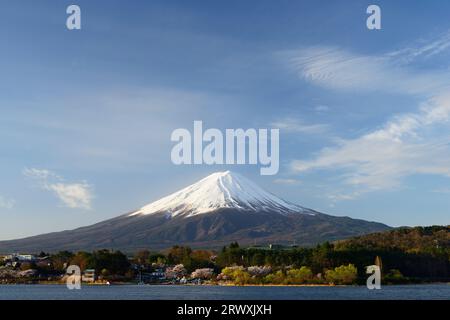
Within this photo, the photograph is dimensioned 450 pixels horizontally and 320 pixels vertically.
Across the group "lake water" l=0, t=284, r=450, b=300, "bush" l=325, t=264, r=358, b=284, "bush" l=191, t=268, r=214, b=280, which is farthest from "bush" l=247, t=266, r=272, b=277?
"lake water" l=0, t=284, r=450, b=300

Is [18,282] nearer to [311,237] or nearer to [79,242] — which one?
[79,242]

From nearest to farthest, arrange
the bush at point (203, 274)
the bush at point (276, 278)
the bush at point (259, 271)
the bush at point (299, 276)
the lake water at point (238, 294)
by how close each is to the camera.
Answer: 1. the lake water at point (238, 294)
2. the bush at point (299, 276)
3. the bush at point (276, 278)
4. the bush at point (259, 271)
5. the bush at point (203, 274)

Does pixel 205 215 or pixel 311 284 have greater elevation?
pixel 205 215

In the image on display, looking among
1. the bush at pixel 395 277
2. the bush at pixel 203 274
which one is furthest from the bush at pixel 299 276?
the bush at pixel 203 274

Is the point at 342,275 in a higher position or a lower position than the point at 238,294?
higher

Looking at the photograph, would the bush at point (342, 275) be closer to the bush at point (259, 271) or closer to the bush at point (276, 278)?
the bush at point (276, 278)

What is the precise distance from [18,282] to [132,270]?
42.5 feet

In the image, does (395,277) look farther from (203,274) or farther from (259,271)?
(203,274)

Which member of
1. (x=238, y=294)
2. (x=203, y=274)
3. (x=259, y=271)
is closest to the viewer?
(x=238, y=294)

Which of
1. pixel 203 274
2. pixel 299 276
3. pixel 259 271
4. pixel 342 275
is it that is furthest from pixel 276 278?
A: pixel 203 274

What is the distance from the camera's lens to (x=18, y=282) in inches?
2923
